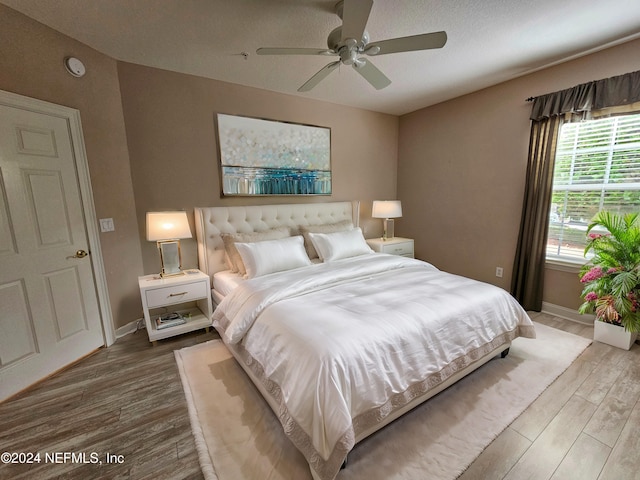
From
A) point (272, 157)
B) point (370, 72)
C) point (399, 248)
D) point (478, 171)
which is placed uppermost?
point (370, 72)

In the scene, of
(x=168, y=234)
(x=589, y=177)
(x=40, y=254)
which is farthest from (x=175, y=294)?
(x=589, y=177)

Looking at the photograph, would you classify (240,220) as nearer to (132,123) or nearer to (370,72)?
(132,123)

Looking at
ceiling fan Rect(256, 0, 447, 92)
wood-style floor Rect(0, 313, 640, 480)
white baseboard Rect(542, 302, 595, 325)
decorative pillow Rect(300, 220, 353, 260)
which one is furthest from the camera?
decorative pillow Rect(300, 220, 353, 260)

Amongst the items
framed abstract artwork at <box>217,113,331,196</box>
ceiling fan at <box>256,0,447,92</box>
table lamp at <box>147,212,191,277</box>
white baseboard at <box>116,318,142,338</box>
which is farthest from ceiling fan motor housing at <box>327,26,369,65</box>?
white baseboard at <box>116,318,142,338</box>

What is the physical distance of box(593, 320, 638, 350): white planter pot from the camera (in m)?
2.40

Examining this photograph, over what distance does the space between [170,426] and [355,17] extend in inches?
106

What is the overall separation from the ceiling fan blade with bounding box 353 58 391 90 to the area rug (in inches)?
95.2

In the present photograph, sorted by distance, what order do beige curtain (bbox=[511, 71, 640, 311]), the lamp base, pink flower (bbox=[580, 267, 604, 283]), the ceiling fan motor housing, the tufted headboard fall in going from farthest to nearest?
the lamp base
the tufted headboard
beige curtain (bbox=[511, 71, 640, 311])
pink flower (bbox=[580, 267, 604, 283])
the ceiling fan motor housing

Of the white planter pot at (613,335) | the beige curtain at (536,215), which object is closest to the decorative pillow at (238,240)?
the beige curtain at (536,215)

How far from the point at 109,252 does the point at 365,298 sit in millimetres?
2469

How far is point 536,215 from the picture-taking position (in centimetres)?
307

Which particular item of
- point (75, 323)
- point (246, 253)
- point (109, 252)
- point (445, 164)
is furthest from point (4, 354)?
point (445, 164)

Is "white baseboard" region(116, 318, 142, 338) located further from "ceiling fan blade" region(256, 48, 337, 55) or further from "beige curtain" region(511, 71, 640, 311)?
"beige curtain" region(511, 71, 640, 311)

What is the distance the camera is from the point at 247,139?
3264mm
